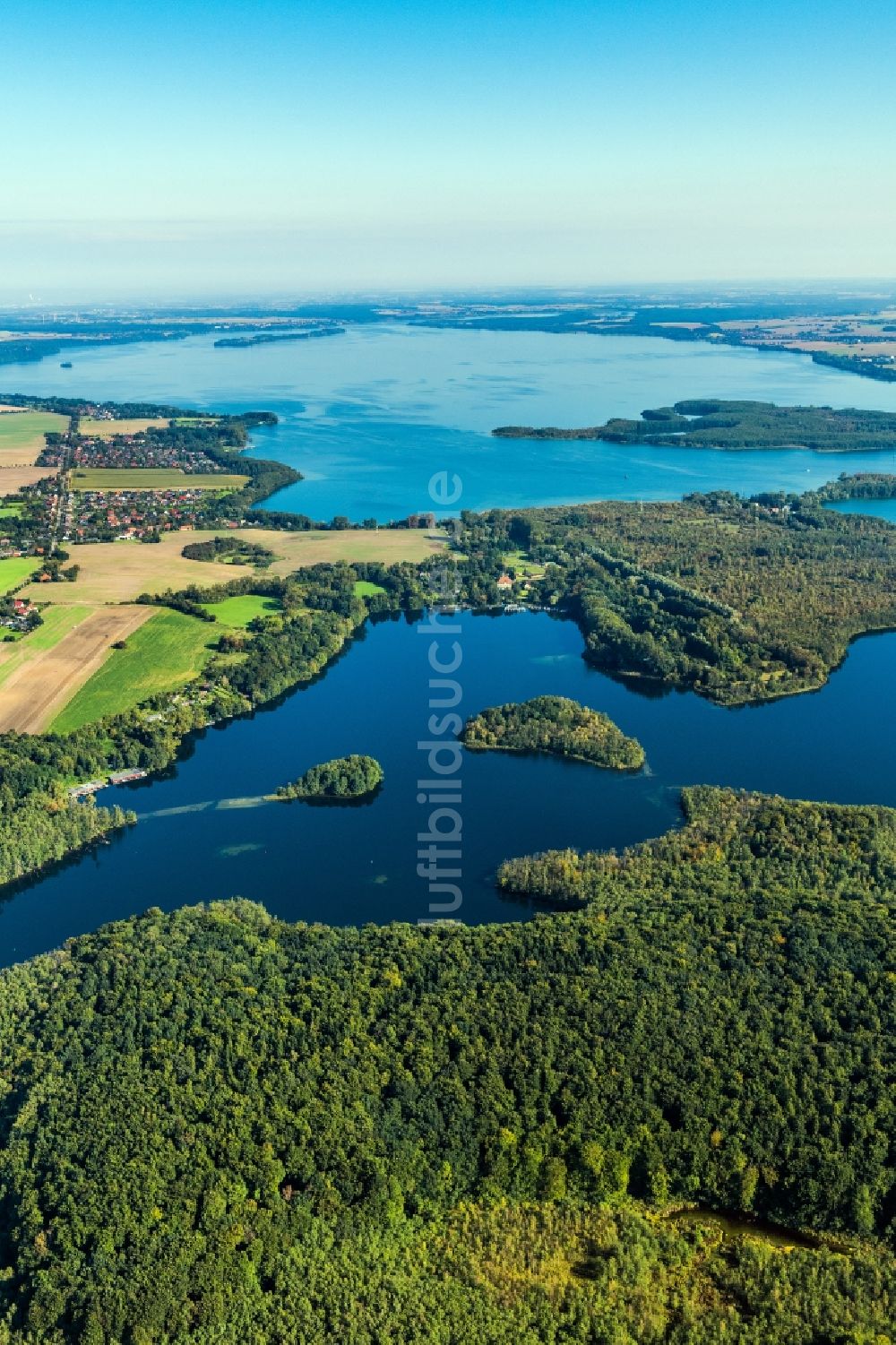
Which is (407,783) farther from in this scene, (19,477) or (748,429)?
(748,429)

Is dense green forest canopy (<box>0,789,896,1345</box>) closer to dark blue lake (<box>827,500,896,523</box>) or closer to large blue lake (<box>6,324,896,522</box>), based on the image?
dark blue lake (<box>827,500,896,523</box>)

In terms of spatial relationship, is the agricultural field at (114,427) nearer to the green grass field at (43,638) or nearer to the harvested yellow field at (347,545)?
the harvested yellow field at (347,545)

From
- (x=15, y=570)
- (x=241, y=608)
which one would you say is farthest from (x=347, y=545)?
(x=15, y=570)

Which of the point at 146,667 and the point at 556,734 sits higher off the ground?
the point at 146,667

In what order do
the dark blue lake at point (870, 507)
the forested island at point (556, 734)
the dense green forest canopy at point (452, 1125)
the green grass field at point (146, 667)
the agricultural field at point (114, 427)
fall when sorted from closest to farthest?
1. the dense green forest canopy at point (452, 1125)
2. the forested island at point (556, 734)
3. the green grass field at point (146, 667)
4. the dark blue lake at point (870, 507)
5. the agricultural field at point (114, 427)

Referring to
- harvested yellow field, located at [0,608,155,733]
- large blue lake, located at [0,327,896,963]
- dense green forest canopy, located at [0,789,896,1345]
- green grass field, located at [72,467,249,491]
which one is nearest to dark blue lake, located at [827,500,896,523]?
large blue lake, located at [0,327,896,963]

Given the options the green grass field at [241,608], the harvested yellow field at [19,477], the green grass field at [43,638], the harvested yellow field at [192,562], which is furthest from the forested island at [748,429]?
the green grass field at [43,638]
